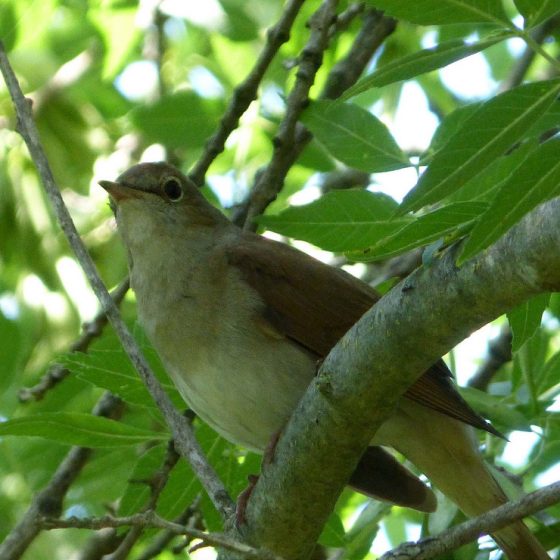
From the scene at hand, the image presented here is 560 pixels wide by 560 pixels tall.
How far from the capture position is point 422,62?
3180 millimetres

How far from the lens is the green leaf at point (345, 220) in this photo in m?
3.90

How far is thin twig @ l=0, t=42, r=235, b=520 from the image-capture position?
3633 mm

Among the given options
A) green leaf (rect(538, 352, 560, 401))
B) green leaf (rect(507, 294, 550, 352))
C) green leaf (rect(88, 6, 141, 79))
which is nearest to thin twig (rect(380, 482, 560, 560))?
green leaf (rect(507, 294, 550, 352))

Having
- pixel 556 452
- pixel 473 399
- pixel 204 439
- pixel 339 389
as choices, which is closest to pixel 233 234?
pixel 204 439

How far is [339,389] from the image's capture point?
3236 mm

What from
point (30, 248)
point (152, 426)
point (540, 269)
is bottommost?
point (540, 269)

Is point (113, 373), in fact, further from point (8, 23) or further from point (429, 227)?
point (8, 23)

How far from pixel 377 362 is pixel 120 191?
2.52 metres

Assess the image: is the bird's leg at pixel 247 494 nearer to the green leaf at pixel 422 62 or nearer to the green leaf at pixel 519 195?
the green leaf at pixel 422 62

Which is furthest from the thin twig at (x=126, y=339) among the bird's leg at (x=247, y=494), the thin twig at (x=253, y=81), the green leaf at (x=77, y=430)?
the thin twig at (x=253, y=81)

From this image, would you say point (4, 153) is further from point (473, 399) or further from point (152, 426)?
point (473, 399)

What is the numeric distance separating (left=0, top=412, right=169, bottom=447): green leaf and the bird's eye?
146cm

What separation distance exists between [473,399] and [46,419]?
1789 mm

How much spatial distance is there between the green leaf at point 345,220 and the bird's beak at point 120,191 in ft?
4.89
